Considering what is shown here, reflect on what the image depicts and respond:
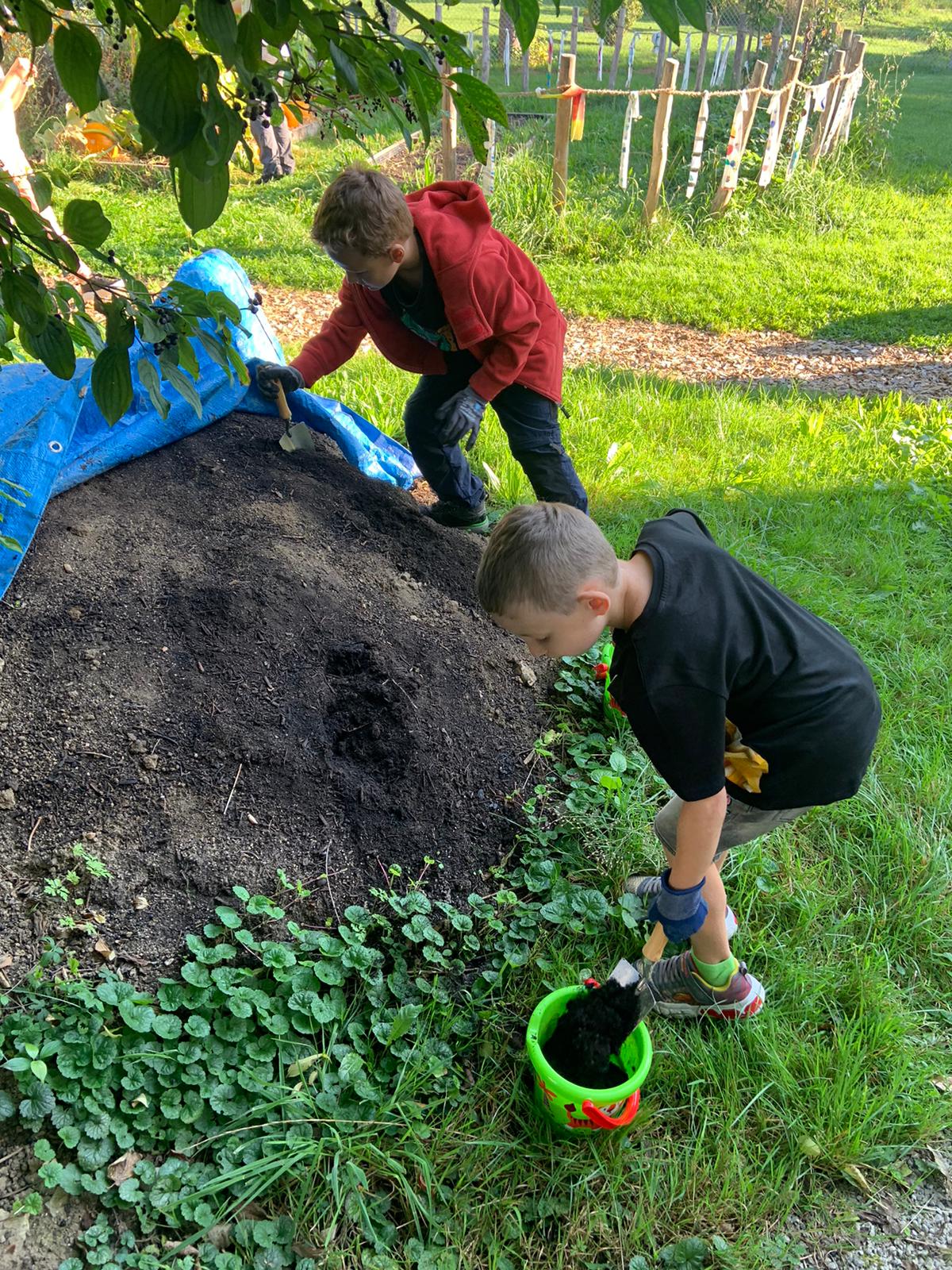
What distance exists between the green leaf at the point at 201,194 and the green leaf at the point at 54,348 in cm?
27

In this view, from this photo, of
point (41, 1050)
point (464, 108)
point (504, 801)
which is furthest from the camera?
point (504, 801)

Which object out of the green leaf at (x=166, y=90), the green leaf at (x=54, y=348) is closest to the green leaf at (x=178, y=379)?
the green leaf at (x=54, y=348)

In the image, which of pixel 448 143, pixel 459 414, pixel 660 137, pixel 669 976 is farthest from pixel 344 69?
pixel 660 137

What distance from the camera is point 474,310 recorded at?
8.54 ft

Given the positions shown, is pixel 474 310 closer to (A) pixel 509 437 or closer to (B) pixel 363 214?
(B) pixel 363 214

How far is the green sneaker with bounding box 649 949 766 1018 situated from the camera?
6.50 feet

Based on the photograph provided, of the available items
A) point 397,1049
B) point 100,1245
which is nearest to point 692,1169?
point 397,1049

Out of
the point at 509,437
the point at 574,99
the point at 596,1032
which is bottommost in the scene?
the point at 596,1032

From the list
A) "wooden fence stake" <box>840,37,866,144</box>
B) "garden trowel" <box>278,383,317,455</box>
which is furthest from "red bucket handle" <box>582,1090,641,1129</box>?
"wooden fence stake" <box>840,37,866,144</box>

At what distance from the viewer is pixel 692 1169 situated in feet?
5.77

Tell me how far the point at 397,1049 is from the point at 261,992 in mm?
310

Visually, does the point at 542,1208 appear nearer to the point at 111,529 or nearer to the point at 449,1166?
the point at 449,1166

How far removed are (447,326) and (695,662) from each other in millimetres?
1683

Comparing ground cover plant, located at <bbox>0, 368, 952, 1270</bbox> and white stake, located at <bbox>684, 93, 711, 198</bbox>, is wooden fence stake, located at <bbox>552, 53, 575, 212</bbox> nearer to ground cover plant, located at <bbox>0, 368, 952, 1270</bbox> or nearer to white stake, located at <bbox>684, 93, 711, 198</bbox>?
white stake, located at <bbox>684, 93, 711, 198</bbox>
